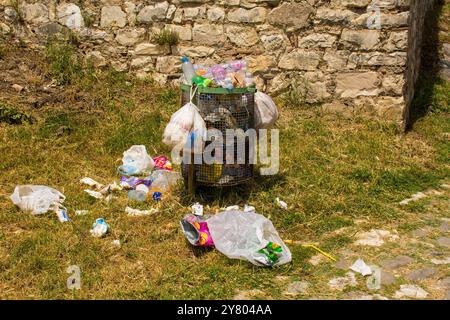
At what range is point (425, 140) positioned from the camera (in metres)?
6.73

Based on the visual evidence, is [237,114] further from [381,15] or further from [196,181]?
[381,15]

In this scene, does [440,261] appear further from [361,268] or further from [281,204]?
[281,204]

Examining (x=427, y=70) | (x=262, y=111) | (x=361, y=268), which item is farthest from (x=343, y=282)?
(x=427, y=70)

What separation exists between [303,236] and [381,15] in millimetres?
3055

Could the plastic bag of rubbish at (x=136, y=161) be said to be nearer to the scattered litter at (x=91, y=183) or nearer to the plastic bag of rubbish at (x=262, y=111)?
Result: the scattered litter at (x=91, y=183)

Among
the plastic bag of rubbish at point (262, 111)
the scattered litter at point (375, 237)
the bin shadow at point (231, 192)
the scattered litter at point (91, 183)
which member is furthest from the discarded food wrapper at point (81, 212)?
the scattered litter at point (375, 237)

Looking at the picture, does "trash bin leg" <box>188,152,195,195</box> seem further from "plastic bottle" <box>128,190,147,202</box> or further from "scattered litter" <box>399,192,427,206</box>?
"scattered litter" <box>399,192,427,206</box>

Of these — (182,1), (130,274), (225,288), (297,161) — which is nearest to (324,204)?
(297,161)

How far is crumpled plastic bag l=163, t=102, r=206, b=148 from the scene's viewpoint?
462 cm

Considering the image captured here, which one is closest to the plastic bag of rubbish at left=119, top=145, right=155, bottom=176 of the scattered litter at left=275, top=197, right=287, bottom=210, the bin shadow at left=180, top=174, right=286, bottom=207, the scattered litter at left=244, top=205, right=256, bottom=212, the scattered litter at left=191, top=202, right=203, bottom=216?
the bin shadow at left=180, top=174, right=286, bottom=207

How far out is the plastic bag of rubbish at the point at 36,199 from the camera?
4.83 m

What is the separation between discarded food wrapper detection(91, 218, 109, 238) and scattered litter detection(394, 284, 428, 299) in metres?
2.17

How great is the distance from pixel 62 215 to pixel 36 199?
292 mm

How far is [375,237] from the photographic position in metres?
4.68
